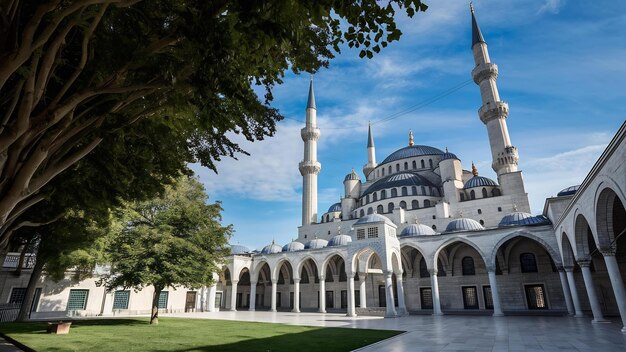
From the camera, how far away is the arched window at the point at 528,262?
25.8 meters

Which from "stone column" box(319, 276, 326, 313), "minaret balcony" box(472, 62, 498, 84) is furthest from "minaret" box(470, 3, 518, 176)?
"stone column" box(319, 276, 326, 313)

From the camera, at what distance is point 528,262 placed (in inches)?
1026

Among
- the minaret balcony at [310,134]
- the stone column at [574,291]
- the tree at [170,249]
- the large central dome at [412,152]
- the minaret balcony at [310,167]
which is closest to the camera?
the tree at [170,249]

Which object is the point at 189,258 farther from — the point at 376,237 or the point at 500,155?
the point at 500,155

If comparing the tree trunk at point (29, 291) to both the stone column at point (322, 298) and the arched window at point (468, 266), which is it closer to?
the stone column at point (322, 298)

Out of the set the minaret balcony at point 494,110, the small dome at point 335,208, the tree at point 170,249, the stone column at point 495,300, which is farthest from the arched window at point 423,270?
the tree at point 170,249

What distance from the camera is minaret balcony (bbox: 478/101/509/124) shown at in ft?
110

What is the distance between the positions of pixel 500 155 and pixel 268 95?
33.6 m

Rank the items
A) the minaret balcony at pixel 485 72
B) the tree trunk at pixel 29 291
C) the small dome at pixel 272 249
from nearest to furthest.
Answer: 1. the tree trunk at pixel 29 291
2. the minaret balcony at pixel 485 72
3. the small dome at pixel 272 249

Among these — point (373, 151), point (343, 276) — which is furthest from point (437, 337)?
point (373, 151)

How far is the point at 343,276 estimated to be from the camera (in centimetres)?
3562

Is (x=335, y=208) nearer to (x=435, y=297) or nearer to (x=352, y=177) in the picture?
(x=352, y=177)

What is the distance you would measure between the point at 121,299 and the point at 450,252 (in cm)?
2762

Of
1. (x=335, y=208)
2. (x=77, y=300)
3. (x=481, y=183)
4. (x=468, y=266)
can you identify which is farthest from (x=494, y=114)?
(x=77, y=300)
